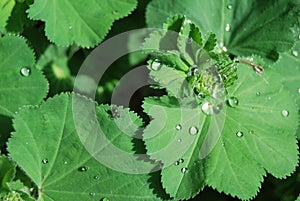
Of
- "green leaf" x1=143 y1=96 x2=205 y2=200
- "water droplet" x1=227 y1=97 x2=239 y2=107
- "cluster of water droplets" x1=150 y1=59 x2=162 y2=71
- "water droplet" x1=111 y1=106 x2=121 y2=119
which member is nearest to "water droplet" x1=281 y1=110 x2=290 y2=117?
"water droplet" x1=227 y1=97 x2=239 y2=107

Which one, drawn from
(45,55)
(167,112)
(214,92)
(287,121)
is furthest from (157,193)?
(45,55)

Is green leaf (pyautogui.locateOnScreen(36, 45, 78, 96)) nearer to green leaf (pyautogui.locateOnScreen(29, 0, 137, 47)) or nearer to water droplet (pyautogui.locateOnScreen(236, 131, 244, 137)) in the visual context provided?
green leaf (pyautogui.locateOnScreen(29, 0, 137, 47))

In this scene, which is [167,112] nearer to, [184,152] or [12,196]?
[184,152]

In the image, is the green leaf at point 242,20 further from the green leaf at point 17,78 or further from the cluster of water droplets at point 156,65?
the green leaf at point 17,78

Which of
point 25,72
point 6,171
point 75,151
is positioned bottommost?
point 75,151

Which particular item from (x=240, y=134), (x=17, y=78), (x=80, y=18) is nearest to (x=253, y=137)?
(x=240, y=134)

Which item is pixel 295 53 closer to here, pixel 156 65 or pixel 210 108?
pixel 210 108
